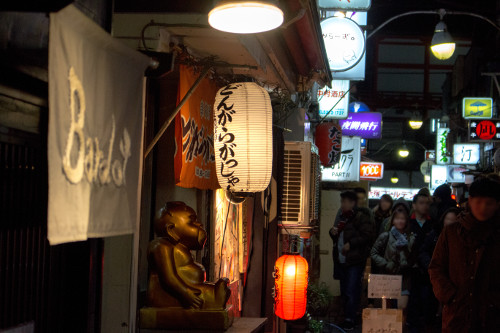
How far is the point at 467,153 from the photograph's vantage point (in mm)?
31766

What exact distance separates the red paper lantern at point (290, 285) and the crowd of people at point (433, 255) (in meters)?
1.64

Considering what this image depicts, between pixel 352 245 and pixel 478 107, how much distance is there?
54.6ft

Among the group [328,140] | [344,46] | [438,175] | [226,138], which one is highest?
[344,46]

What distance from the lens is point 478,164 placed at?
102 ft

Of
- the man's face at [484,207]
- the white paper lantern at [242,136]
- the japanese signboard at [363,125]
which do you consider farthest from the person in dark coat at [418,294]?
the japanese signboard at [363,125]

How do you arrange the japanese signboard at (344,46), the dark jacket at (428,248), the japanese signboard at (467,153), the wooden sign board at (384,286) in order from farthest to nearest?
the japanese signboard at (467,153) < the japanese signboard at (344,46) < the dark jacket at (428,248) < the wooden sign board at (384,286)

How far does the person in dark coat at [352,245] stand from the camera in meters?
14.3

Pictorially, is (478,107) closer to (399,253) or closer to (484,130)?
(484,130)

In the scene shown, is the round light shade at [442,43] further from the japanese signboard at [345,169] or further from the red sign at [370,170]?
the red sign at [370,170]

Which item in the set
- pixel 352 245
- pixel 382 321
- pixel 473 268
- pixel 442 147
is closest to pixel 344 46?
pixel 352 245

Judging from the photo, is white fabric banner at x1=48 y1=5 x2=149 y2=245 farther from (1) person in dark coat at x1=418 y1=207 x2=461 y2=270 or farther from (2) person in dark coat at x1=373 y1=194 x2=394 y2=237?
(2) person in dark coat at x1=373 y1=194 x2=394 y2=237

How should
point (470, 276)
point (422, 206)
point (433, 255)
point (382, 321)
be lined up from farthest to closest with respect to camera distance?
point (422, 206) < point (382, 321) < point (433, 255) < point (470, 276)

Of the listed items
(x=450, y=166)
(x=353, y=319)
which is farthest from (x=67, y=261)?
(x=450, y=166)

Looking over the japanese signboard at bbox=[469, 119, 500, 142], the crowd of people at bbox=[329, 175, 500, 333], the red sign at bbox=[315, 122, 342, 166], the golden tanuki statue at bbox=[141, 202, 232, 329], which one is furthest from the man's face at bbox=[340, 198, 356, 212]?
the japanese signboard at bbox=[469, 119, 500, 142]
